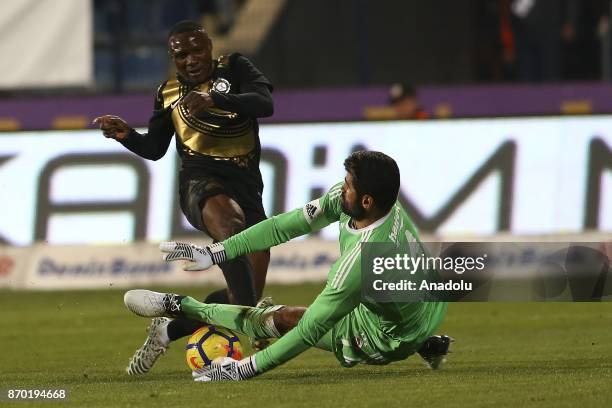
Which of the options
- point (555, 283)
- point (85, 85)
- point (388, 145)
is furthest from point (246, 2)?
point (555, 283)

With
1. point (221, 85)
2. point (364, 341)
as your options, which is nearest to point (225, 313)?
point (364, 341)

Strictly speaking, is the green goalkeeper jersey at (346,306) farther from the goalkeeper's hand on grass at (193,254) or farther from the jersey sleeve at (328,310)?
the goalkeeper's hand on grass at (193,254)

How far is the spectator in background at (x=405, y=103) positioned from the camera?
1870 centimetres

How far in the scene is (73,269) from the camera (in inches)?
725

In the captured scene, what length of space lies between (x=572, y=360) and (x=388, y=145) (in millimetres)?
7871

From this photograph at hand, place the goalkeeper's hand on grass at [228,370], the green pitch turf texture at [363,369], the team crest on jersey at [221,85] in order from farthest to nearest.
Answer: the team crest on jersey at [221,85]
the goalkeeper's hand on grass at [228,370]
the green pitch turf texture at [363,369]

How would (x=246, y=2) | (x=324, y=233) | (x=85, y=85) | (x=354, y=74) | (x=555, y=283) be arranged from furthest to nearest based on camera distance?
(x=246, y=2), (x=354, y=74), (x=85, y=85), (x=324, y=233), (x=555, y=283)

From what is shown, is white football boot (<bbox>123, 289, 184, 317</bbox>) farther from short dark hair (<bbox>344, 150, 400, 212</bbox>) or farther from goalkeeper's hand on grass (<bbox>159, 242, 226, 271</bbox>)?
short dark hair (<bbox>344, 150, 400, 212</bbox>)

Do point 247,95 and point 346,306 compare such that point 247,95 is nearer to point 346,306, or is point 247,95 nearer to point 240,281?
point 240,281

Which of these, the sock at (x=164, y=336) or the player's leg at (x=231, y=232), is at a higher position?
the player's leg at (x=231, y=232)

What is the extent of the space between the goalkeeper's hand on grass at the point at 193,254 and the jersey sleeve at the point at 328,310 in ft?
2.34

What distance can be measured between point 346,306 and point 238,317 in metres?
0.91

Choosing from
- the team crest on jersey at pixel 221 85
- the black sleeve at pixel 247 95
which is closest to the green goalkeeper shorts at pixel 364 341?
the black sleeve at pixel 247 95

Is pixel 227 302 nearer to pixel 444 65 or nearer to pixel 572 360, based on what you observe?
pixel 572 360
